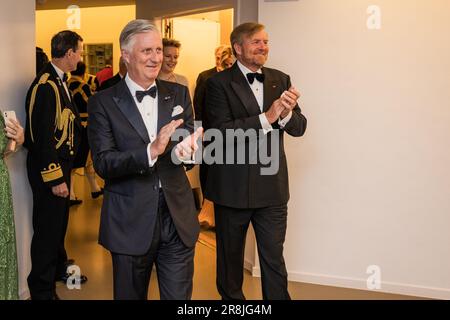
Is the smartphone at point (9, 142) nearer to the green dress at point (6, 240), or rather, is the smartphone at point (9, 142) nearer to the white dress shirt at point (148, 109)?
the green dress at point (6, 240)

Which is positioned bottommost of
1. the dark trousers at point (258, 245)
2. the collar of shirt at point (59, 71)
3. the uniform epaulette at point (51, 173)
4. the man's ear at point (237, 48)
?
the dark trousers at point (258, 245)

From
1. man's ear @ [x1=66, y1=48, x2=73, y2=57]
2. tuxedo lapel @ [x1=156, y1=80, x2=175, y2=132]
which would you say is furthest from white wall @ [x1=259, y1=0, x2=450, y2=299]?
tuxedo lapel @ [x1=156, y1=80, x2=175, y2=132]

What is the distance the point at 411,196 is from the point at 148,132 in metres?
2.24

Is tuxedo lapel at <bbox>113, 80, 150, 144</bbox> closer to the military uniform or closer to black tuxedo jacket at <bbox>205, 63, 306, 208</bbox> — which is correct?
black tuxedo jacket at <bbox>205, 63, 306, 208</bbox>

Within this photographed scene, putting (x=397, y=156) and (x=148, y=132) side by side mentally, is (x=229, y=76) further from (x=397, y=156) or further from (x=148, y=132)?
(x=397, y=156)

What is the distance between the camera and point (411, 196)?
379 cm

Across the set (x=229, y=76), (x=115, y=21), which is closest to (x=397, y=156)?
(x=229, y=76)

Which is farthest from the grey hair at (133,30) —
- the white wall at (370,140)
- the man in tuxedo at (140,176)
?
the white wall at (370,140)

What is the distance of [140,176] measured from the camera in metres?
2.30

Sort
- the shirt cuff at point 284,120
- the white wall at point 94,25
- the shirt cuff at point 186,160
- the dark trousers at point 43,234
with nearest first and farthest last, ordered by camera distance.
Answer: the shirt cuff at point 186,160 → the shirt cuff at point 284,120 → the dark trousers at point 43,234 → the white wall at point 94,25

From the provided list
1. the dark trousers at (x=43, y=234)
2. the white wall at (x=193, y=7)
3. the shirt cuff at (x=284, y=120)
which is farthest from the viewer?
the white wall at (x=193, y=7)

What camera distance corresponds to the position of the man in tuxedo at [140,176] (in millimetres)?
2252

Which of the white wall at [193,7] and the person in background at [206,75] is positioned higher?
the white wall at [193,7]

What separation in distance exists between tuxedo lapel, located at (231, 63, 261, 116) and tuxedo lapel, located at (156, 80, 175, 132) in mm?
794
